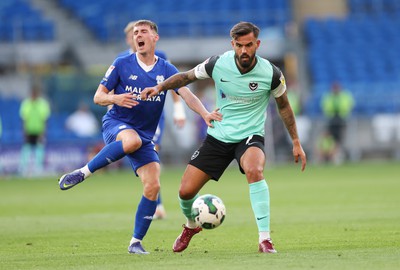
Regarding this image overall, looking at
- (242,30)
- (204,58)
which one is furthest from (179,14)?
(242,30)

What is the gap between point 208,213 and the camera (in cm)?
1002

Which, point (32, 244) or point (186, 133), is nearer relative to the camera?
point (32, 244)

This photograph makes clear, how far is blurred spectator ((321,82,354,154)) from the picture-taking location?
3092cm

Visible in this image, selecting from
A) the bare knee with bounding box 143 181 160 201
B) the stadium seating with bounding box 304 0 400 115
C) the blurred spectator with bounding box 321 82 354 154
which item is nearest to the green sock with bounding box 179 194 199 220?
the bare knee with bounding box 143 181 160 201

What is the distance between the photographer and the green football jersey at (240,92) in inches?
387

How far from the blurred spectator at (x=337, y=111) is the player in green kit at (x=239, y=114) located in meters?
20.9

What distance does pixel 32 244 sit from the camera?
1120cm

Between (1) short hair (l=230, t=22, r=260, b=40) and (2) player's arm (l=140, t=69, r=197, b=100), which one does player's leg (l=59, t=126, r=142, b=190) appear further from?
(1) short hair (l=230, t=22, r=260, b=40)

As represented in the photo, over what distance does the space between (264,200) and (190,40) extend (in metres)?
24.5

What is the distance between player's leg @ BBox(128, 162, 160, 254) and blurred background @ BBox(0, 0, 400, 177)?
58.2 feet

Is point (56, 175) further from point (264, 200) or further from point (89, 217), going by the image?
point (264, 200)

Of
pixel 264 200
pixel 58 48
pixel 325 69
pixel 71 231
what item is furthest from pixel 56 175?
pixel 264 200

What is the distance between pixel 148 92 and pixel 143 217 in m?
1.27

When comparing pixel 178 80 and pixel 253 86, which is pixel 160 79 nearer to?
pixel 178 80
